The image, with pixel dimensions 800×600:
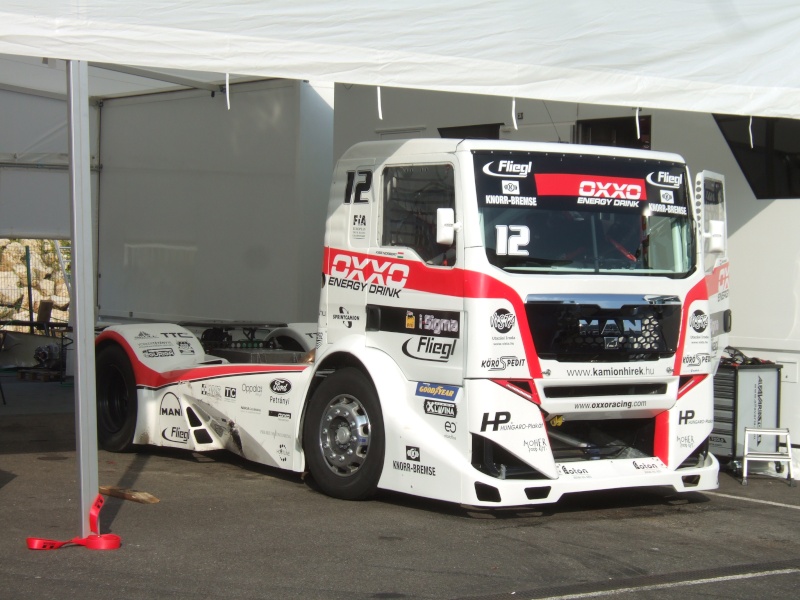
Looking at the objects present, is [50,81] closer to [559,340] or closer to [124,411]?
[124,411]

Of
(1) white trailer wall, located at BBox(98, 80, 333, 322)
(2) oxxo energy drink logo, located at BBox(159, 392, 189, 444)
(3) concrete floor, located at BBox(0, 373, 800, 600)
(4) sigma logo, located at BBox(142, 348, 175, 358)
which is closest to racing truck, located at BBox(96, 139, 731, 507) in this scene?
(3) concrete floor, located at BBox(0, 373, 800, 600)

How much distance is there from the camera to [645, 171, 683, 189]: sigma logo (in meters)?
7.73

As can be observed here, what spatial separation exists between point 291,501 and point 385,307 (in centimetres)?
158

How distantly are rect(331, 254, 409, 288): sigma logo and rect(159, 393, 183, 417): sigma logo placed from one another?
228cm

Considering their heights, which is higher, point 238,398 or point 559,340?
point 559,340

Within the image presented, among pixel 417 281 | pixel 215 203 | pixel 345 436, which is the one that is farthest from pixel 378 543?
pixel 215 203

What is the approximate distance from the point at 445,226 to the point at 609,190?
52.2 inches

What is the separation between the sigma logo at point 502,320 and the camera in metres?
6.96

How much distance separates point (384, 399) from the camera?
736cm

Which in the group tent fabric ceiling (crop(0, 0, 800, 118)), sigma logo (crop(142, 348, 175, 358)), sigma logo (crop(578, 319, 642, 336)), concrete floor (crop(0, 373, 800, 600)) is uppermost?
tent fabric ceiling (crop(0, 0, 800, 118))

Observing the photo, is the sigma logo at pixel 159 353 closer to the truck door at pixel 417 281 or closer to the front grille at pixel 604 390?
the truck door at pixel 417 281

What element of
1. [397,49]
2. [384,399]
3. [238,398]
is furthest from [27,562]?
[397,49]

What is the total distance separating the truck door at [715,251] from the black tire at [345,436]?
2.78m

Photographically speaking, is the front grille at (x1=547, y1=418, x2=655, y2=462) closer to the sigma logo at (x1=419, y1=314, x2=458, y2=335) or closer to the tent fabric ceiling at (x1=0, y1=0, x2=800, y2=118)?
the sigma logo at (x1=419, y1=314, x2=458, y2=335)
